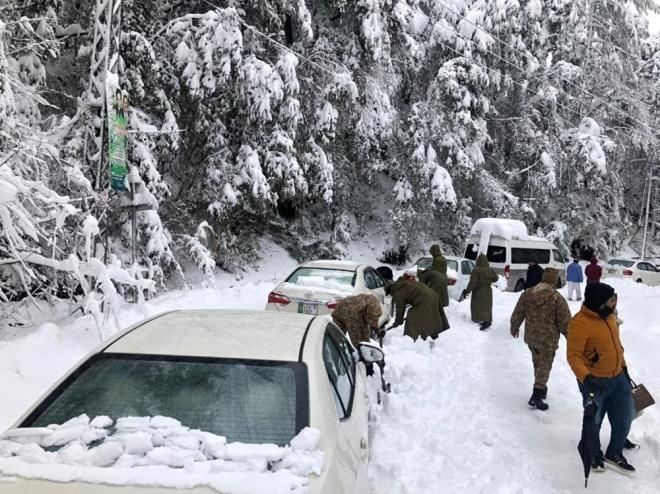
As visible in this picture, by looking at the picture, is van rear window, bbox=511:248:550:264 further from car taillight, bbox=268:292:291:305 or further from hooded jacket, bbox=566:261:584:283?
car taillight, bbox=268:292:291:305

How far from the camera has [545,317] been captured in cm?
681

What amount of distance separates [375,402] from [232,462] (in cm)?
427

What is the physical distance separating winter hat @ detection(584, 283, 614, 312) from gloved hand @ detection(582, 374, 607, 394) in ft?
1.91

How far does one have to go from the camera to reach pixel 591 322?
4879 mm

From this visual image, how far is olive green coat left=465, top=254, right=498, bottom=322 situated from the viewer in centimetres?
1178

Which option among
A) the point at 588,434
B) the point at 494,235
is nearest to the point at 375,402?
the point at 588,434

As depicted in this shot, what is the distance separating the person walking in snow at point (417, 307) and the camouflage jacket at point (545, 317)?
7.05 feet

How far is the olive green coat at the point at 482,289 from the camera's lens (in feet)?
38.7

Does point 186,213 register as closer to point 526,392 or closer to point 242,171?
point 242,171

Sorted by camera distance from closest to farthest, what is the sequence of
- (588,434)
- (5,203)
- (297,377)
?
(297,377) < (588,434) < (5,203)

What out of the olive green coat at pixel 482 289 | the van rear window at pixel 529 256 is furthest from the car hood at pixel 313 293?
the van rear window at pixel 529 256

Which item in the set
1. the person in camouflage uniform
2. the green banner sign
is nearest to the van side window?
the person in camouflage uniform

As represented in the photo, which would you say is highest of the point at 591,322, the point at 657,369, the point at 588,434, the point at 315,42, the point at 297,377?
the point at 315,42

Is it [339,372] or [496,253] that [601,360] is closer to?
[339,372]
